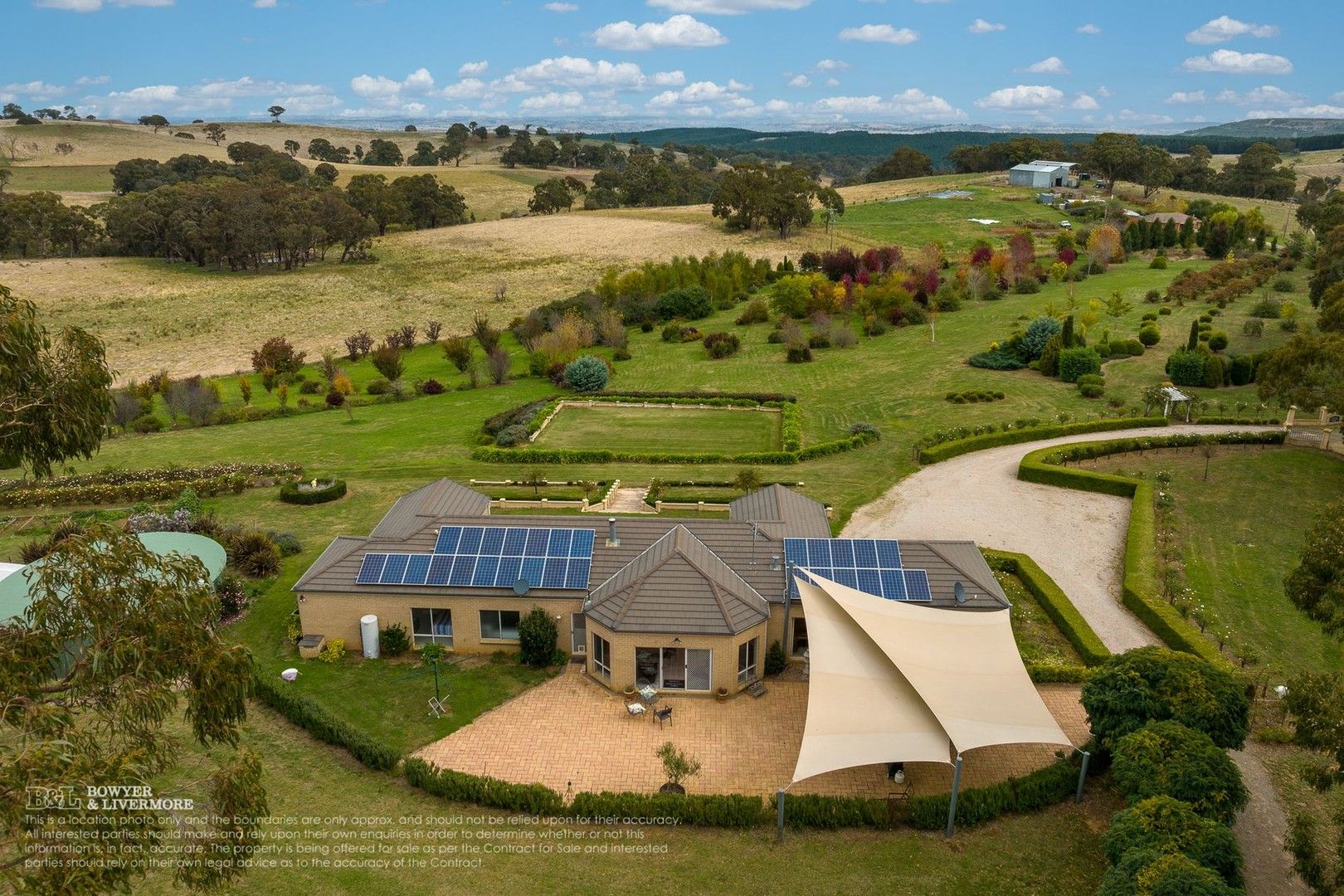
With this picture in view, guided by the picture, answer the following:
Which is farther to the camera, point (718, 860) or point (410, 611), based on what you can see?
point (410, 611)

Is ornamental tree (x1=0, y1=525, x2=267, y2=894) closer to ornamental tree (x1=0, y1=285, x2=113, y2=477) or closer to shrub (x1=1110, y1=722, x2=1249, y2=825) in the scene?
ornamental tree (x1=0, y1=285, x2=113, y2=477)

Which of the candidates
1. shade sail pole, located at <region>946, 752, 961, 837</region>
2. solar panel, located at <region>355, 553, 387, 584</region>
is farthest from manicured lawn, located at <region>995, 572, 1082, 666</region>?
solar panel, located at <region>355, 553, 387, 584</region>

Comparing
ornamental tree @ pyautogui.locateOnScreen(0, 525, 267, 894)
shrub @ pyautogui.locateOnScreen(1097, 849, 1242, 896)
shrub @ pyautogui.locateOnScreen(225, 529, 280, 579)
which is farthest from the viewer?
shrub @ pyautogui.locateOnScreen(225, 529, 280, 579)

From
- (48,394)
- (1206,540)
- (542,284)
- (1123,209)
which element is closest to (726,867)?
(48,394)

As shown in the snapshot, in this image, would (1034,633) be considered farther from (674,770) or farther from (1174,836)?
(674,770)

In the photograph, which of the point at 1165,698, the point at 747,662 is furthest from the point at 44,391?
the point at 1165,698

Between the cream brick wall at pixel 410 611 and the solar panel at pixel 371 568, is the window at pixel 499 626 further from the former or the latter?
the solar panel at pixel 371 568

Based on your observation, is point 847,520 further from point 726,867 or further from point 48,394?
point 48,394
